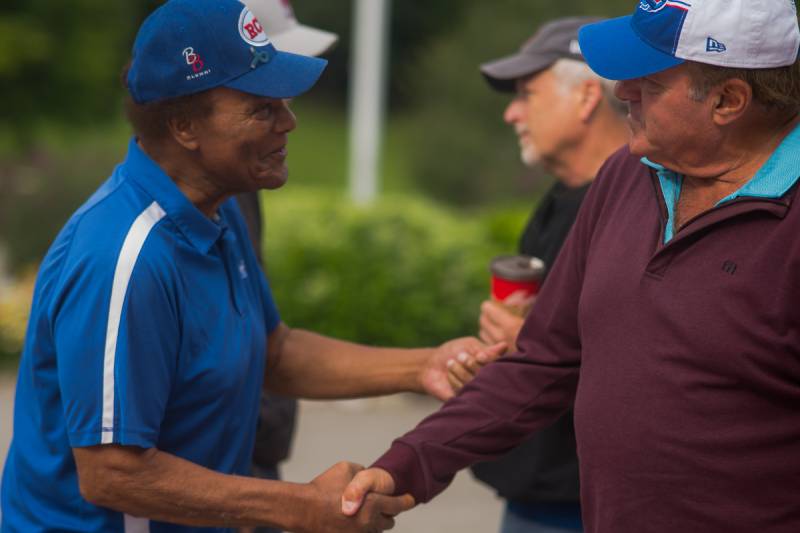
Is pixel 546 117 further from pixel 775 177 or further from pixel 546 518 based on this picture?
pixel 775 177

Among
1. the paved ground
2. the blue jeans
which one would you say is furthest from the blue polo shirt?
the paved ground

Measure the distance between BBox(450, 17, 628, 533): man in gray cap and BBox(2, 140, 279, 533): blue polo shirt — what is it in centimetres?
90

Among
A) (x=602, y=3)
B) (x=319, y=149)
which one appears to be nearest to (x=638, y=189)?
(x=602, y=3)

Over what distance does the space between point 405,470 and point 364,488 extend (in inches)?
5.1

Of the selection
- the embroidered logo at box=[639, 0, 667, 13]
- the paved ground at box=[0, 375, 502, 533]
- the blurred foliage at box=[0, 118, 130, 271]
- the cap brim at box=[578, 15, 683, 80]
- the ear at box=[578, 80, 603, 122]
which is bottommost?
the paved ground at box=[0, 375, 502, 533]

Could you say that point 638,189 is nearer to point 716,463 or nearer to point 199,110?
point 716,463

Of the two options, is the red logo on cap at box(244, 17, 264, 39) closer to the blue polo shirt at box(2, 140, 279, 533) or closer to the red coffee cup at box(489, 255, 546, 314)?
the blue polo shirt at box(2, 140, 279, 533)

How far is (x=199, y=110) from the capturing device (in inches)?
123

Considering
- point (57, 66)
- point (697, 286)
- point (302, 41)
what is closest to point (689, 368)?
point (697, 286)

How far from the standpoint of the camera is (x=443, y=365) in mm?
3816

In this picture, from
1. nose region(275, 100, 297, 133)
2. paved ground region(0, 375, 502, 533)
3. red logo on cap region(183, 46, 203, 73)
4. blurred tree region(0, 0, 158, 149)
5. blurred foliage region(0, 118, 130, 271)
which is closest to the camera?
red logo on cap region(183, 46, 203, 73)

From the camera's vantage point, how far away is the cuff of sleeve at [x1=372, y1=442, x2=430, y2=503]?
3.29m

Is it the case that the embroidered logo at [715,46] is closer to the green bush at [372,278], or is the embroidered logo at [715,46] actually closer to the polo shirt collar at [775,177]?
the polo shirt collar at [775,177]

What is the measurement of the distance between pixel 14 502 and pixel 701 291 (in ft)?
6.08
